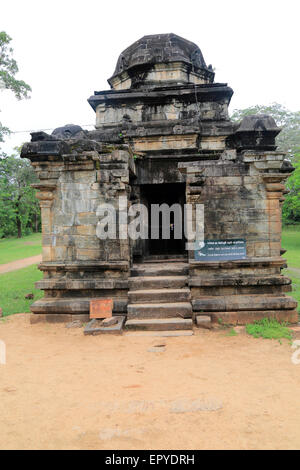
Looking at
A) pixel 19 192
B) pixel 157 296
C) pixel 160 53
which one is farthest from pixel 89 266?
pixel 19 192

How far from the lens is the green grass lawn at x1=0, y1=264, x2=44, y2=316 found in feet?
27.3

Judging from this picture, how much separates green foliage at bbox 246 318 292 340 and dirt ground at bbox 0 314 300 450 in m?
0.23

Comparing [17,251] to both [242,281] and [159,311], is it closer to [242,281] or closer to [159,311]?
[159,311]

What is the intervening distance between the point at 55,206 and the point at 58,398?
14.1ft

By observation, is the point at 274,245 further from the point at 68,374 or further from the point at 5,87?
the point at 5,87

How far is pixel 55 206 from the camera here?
273 inches

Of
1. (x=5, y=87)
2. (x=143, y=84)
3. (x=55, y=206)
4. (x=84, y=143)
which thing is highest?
(x=5, y=87)

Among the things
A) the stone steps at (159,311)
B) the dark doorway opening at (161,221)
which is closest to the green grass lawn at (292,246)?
the dark doorway opening at (161,221)

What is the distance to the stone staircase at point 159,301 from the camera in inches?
234

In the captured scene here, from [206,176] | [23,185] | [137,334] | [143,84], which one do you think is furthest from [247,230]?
[23,185]

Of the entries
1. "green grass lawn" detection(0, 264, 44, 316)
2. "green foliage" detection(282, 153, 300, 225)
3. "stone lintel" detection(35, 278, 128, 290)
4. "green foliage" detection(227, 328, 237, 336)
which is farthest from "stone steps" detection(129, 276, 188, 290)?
"green foliage" detection(282, 153, 300, 225)

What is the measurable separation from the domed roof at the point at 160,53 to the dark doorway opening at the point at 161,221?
446 centimetres

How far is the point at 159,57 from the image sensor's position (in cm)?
1055
